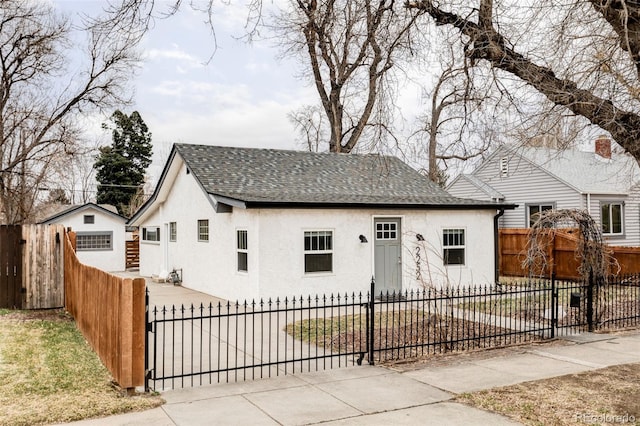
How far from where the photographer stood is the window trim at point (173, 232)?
65.8ft

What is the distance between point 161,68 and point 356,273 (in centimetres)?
740

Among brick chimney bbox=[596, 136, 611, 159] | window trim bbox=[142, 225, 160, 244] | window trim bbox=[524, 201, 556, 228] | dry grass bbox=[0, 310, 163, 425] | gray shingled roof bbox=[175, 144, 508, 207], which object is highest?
brick chimney bbox=[596, 136, 611, 159]

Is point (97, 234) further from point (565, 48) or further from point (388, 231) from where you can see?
point (565, 48)

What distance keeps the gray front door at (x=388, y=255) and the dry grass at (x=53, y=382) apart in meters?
8.33

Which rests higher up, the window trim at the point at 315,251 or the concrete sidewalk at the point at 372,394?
the window trim at the point at 315,251

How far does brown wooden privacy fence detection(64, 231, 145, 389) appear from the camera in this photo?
6430mm

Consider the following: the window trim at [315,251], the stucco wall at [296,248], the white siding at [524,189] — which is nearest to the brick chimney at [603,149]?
the white siding at [524,189]

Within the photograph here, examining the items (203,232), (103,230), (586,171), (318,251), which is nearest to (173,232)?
(203,232)

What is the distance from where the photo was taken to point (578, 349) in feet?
30.2

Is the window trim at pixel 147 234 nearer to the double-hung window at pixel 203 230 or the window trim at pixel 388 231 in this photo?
the double-hung window at pixel 203 230

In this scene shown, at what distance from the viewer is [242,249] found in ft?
48.5

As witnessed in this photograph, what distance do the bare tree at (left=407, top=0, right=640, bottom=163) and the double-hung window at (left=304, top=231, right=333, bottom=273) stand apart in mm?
7646

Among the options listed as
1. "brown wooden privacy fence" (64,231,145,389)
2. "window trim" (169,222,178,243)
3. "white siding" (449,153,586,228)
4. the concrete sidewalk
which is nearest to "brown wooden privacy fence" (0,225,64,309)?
"brown wooden privacy fence" (64,231,145,389)

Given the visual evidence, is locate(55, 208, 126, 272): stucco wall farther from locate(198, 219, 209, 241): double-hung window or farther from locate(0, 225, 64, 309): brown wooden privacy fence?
locate(0, 225, 64, 309): brown wooden privacy fence
